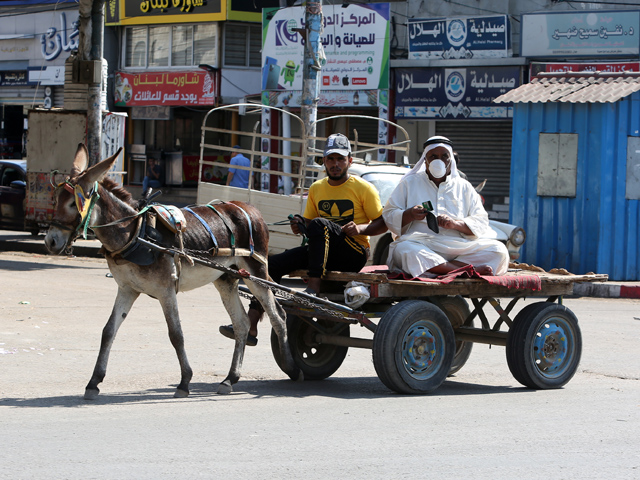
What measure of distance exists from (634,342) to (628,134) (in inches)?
208

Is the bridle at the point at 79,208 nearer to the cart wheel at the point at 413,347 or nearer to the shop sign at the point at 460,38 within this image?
the cart wheel at the point at 413,347

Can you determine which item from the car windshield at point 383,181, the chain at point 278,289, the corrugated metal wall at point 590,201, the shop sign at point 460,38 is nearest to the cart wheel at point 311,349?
the chain at point 278,289

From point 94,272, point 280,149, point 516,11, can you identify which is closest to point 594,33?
point 516,11

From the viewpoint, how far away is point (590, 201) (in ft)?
46.9

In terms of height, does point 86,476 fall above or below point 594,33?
below

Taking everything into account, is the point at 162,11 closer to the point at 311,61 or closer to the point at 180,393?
the point at 311,61

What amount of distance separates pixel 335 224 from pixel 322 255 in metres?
0.27

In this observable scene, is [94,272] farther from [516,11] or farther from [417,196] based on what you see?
[516,11]

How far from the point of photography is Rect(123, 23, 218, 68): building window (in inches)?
1099

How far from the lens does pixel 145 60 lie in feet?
95.0

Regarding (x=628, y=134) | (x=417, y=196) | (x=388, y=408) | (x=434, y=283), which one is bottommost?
(x=388, y=408)

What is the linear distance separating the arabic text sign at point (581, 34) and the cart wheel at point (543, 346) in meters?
14.1

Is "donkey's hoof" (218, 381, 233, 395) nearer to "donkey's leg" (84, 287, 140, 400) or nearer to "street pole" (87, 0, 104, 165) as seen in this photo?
"donkey's leg" (84, 287, 140, 400)

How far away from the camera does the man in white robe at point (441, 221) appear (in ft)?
23.5
